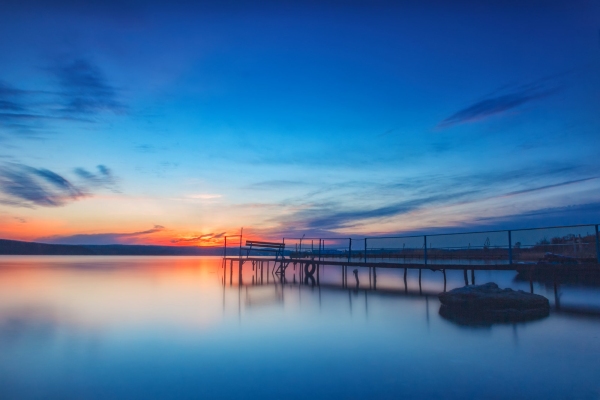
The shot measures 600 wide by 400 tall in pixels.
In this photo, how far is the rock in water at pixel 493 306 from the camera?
11617mm

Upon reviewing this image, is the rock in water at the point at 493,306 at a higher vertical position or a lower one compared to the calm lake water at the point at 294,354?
higher

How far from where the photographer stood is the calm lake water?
628 centimetres

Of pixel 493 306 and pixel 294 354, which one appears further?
pixel 493 306

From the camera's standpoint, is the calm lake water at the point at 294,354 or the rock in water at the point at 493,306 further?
the rock in water at the point at 493,306

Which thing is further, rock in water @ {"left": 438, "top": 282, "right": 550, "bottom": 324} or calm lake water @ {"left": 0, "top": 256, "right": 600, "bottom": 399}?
rock in water @ {"left": 438, "top": 282, "right": 550, "bottom": 324}

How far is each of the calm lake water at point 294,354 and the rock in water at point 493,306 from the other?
469mm

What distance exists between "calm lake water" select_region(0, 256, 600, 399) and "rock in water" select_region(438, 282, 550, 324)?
469 mm

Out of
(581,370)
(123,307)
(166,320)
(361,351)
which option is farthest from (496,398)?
(123,307)

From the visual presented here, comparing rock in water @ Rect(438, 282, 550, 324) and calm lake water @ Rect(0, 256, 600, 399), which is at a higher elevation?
rock in water @ Rect(438, 282, 550, 324)

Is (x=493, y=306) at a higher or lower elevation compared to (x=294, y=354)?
higher

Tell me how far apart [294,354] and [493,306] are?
23.0ft

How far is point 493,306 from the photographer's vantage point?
12.2m

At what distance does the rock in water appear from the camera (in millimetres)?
11617

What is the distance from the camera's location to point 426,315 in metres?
12.9
